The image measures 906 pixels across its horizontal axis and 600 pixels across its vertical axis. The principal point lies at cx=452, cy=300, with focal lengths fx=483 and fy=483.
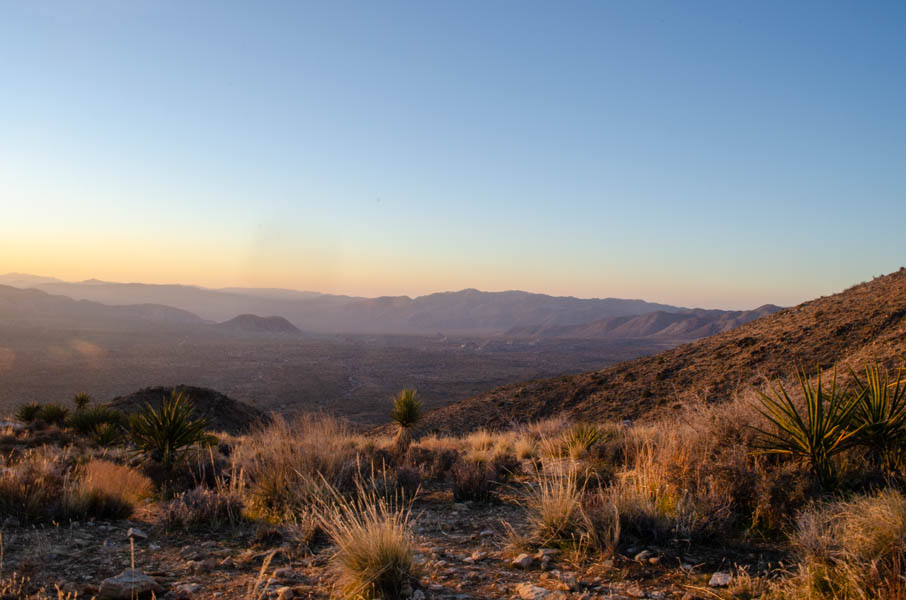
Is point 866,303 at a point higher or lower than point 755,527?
higher

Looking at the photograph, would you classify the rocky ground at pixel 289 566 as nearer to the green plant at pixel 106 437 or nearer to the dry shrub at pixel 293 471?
the dry shrub at pixel 293 471

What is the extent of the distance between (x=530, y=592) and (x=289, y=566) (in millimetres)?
Answer: 2018

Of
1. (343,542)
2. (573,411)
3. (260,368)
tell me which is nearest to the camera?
(343,542)

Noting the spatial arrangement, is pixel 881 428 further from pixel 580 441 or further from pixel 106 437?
pixel 106 437

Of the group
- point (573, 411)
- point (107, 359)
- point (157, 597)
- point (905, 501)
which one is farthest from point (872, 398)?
point (107, 359)

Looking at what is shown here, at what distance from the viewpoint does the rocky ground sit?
3.53m

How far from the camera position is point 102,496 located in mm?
5488

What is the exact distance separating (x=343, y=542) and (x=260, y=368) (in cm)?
6086

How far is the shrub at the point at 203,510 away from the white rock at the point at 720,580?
4655mm

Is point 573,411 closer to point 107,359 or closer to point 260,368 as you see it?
point 260,368

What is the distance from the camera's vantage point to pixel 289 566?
13.3ft

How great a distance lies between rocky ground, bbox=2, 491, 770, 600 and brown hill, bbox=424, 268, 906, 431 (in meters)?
11.6

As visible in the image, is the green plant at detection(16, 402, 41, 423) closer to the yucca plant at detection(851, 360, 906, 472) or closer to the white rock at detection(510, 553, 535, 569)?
the white rock at detection(510, 553, 535, 569)

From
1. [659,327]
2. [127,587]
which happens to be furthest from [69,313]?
[659,327]
